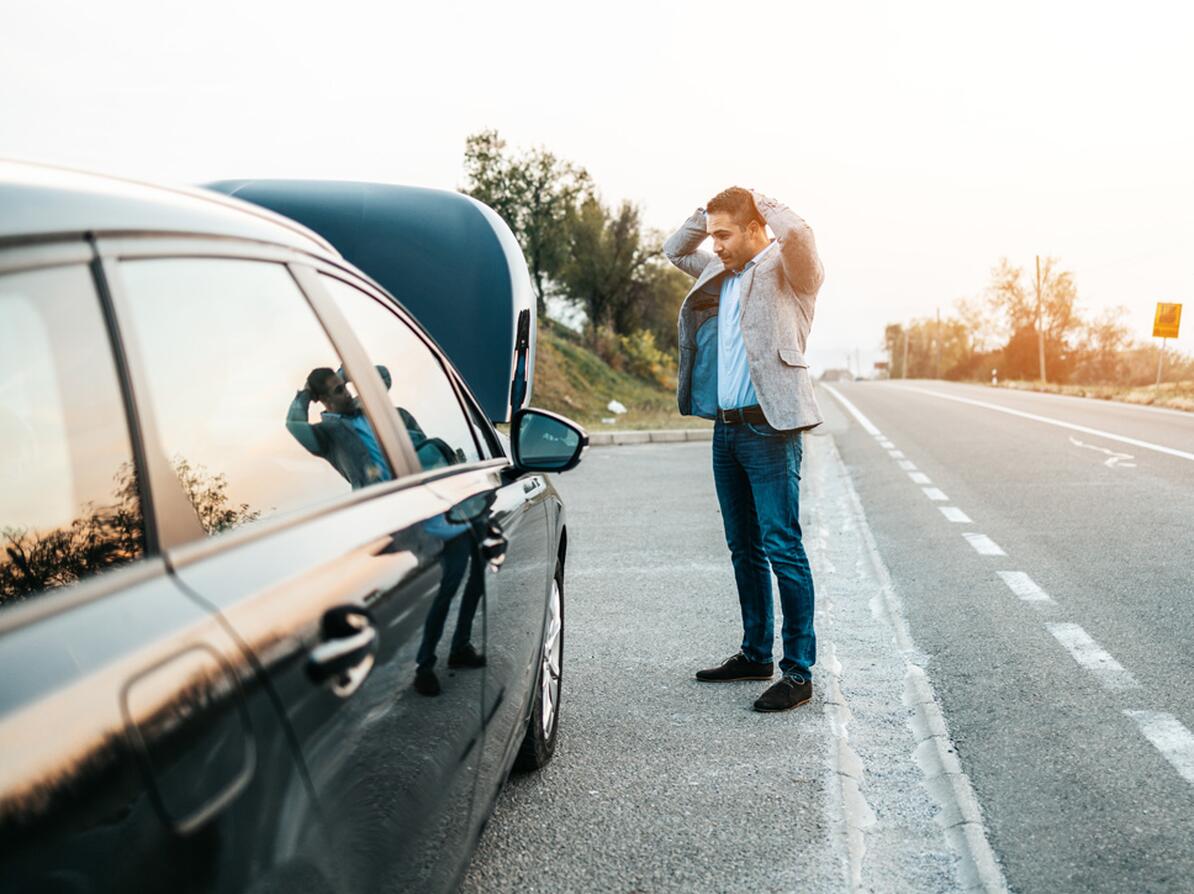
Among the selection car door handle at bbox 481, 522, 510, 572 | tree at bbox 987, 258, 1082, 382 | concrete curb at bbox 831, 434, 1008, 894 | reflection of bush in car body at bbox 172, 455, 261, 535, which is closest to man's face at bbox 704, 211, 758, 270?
concrete curb at bbox 831, 434, 1008, 894

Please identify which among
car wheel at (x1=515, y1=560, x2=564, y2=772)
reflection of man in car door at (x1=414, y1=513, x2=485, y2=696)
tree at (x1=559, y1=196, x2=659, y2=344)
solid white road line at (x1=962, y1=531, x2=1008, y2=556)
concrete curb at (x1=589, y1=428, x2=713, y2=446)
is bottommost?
concrete curb at (x1=589, y1=428, x2=713, y2=446)

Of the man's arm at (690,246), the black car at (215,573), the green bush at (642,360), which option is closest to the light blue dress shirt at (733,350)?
the man's arm at (690,246)

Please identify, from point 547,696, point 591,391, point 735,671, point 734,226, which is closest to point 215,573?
point 547,696

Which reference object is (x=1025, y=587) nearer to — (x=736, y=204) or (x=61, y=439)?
(x=736, y=204)

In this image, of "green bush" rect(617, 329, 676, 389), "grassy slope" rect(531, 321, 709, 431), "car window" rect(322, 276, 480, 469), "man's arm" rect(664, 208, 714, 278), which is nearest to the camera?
"car window" rect(322, 276, 480, 469)

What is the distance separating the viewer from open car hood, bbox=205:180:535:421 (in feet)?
22.5

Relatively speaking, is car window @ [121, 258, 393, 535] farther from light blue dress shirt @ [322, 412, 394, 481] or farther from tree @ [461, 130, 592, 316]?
tree @ [461, 130, 592, 316]

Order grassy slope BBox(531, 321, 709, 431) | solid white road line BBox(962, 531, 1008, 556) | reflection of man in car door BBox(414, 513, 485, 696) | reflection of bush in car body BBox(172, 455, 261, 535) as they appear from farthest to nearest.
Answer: grassy slope BBox(531, 321, 709, 431)
solid white road line BBox(962, 531, 1008, 556)
reflection of man in car door BBox(414, 513, 485, 696)
reflection of bush in car body BBox(172, 455, 261, 535)

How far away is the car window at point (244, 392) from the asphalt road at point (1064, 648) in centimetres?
209

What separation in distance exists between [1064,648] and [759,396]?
1.98m

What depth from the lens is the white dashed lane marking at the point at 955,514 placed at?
9.78 meters

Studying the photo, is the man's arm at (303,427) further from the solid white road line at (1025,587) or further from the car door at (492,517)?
the solid white road line at (1025,587)

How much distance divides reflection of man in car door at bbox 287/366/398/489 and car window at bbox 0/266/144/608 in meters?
0.61

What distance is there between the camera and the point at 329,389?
2.42m
